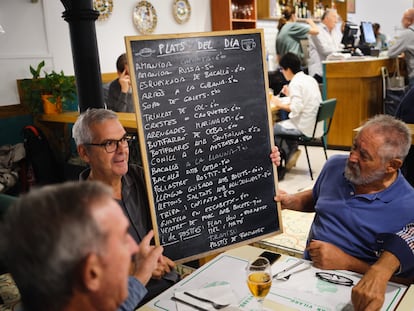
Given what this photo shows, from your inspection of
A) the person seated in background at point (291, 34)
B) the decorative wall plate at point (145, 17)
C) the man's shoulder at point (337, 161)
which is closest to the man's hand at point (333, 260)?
the man's shoulder at point (337, 161)

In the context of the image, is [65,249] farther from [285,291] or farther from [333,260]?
[333,260]

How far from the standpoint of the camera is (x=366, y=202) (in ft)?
5.52

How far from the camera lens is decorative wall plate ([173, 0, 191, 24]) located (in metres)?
5.76

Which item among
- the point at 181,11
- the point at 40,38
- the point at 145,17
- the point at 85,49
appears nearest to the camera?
the point at 85,49

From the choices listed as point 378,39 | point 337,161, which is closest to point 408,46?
point 378,39

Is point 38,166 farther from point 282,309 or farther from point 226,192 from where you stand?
point 282,309

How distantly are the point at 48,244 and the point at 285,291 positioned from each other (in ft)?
3.01

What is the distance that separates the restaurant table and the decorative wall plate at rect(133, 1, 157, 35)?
4.39 m

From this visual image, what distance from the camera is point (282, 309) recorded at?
1309 mm

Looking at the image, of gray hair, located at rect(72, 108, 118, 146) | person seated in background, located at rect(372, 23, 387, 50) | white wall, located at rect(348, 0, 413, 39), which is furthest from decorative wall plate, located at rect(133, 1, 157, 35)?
white wall, located at rect(348, 0, 413, 39)

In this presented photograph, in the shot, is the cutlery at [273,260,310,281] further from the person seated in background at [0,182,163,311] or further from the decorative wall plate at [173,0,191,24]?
the decorative wall plate at [173,0,191,24]

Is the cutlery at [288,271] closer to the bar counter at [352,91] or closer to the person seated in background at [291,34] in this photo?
the bar counter at [352,91]

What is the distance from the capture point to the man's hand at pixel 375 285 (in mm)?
1277

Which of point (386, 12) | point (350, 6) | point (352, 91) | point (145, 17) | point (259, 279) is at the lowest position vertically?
point (259, 279)
